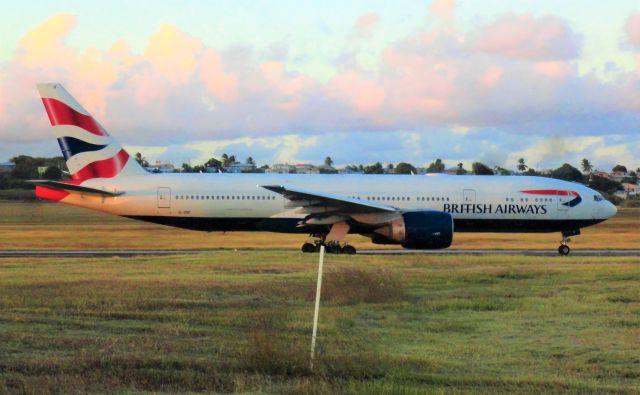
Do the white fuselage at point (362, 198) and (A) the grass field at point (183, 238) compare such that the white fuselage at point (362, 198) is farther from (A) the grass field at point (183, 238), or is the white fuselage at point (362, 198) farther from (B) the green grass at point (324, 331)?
(B) the green grass at point (324, 331)

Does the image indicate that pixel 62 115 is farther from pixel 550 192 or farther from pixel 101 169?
pixel 550 192

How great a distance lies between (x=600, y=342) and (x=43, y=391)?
7877mm

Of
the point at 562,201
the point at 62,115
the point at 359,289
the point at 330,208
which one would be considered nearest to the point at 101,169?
the point at 62,115

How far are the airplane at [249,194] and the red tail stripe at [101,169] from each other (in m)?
0.04

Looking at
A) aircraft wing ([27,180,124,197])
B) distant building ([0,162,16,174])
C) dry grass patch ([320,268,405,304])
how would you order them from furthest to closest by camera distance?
1. distant building ([0,162,16,174])
2. aircraft wing ([27,180,124,197])
3. dry grass patch ([320,268,405,304])

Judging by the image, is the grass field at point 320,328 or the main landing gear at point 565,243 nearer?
the grass field at point 320,328

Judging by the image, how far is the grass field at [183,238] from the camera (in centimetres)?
4306

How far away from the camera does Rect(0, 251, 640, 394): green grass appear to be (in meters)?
9.91

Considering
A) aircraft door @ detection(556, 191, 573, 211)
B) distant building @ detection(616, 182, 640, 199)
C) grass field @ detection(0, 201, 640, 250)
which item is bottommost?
grass field @ detection(0, 201, 640, 250)

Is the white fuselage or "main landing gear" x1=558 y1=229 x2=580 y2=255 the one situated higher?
the white fuselage

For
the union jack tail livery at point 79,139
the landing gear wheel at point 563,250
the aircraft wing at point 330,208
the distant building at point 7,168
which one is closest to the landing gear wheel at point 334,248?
the aircraft wing at point 330,208

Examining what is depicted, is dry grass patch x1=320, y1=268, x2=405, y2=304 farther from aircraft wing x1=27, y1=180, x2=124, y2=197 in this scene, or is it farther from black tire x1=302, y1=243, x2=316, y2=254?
aircraft wing x1=27, y1=180, x2=124, y2=197

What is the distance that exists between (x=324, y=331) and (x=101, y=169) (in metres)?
23.0

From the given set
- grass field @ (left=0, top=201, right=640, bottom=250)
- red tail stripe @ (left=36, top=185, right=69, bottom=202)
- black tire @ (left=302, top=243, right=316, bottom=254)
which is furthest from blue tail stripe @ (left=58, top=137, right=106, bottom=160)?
black tire @ (left=302, top=243, right=316, bottom=254)
